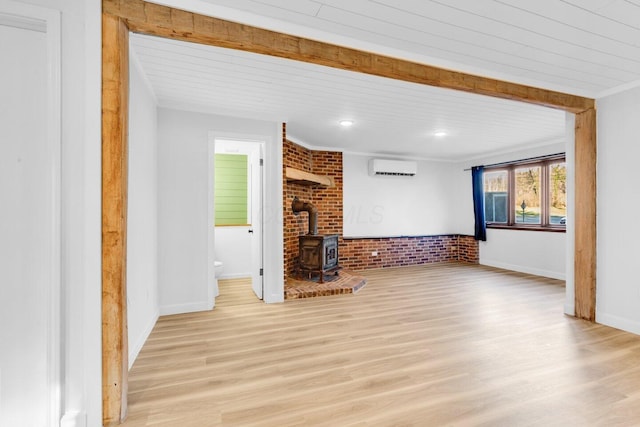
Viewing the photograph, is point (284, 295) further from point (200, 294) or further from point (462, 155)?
point (462, 155)

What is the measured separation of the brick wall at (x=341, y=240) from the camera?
473 centimetres

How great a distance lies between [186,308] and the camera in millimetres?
3422

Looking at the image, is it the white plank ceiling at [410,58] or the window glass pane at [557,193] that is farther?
the window glass pane at [557,193]

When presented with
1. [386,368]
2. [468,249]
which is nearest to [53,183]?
[386,368]

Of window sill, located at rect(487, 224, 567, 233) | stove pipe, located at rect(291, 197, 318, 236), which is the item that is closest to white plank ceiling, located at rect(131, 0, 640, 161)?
stove pipe, located at rect(291, 197, 318, 236)

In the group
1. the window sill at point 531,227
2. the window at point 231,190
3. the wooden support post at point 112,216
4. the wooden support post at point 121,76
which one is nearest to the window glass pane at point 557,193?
the window sill at point 531,227

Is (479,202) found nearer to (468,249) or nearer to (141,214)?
(468,249)

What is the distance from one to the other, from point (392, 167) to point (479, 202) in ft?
6.23

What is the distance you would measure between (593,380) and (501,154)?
15.7 feet

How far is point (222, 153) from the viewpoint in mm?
5332

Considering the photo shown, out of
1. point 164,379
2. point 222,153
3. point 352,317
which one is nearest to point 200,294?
point 164,379

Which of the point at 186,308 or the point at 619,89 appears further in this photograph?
the point at 186,308

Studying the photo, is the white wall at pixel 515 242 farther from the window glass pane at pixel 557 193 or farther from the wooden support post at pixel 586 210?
the wooden support post at pixel 586 210

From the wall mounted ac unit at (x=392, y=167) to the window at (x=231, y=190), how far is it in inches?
96.4
